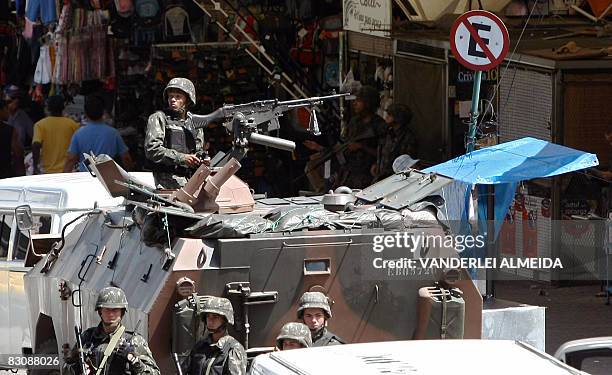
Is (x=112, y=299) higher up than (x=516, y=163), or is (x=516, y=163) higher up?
(x=516, y=163)

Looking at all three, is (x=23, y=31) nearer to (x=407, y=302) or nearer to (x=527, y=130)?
(x=527, y=130)

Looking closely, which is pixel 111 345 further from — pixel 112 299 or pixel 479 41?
pixel 479 41

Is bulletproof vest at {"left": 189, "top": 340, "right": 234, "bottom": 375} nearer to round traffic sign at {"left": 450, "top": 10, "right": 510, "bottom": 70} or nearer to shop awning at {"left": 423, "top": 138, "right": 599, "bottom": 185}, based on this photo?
shop awning at {"left": 423, "top": 138, "right": 599, "bottom": 185}

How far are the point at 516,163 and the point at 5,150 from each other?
9.03 meters

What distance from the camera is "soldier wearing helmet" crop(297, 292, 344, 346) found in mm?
10172

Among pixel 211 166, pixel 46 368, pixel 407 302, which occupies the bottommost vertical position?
pixel 46 368

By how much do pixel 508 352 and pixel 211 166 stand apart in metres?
4.34

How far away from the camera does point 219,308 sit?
10125 mm

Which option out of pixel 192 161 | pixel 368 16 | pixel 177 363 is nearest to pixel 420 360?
pixel 177 363

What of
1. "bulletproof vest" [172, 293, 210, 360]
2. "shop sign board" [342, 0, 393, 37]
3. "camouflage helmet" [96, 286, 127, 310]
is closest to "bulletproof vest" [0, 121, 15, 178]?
"shop sign board" [342, 0, 393, 37]

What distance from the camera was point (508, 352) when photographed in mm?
8117

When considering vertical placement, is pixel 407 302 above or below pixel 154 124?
below

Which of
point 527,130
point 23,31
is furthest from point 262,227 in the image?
point 23,31

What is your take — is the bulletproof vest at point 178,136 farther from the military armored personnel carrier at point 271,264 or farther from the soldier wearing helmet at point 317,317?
the soldier wearing helmet at point 317,317
